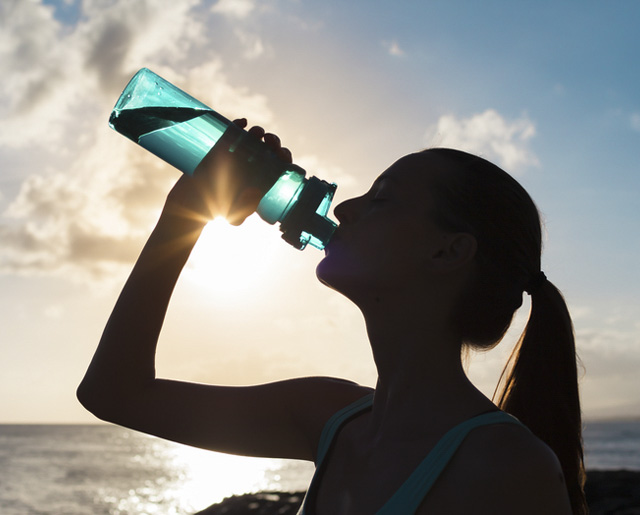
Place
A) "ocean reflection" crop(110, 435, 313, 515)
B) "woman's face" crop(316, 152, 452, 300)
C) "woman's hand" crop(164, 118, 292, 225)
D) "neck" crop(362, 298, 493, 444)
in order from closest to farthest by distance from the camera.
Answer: "neck" crop(362, 298, 493, 444), "woman's face" crop(316, 152, 452, 300), "woman's hand" crop(164, 118, 292, 225), "ocean reflection" crop(110, 435, 313, 515)

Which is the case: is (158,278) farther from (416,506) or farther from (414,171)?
(416,506)

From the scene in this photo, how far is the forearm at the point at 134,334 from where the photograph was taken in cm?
199

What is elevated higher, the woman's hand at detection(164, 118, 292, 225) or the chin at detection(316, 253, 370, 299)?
the woman's hand at detection(164, 118, 292, 225)

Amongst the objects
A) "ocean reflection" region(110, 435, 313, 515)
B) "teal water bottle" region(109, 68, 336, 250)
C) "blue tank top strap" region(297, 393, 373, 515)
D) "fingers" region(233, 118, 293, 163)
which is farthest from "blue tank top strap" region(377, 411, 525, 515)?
"ocean reflection" region(110, 435, 313, 515)

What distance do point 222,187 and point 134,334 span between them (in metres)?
0.62

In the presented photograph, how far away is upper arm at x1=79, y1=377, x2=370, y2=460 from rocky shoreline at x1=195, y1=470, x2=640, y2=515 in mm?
6574

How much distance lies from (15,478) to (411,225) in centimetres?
3441

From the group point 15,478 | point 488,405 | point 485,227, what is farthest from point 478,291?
point 15,478

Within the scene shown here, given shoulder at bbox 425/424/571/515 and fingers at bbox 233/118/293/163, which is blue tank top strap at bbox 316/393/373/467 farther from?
fingers at bbox 233/118/293/163

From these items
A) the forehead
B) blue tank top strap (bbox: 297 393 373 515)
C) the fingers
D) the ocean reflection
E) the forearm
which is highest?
the fingers

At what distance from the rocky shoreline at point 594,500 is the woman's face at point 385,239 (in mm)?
6988

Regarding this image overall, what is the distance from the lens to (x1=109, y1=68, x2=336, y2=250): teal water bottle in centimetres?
231

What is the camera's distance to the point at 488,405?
170cm

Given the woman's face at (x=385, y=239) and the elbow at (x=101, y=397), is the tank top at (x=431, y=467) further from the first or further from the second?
the elbow at (x=101, y=397)
